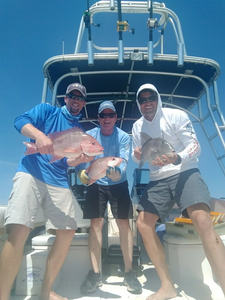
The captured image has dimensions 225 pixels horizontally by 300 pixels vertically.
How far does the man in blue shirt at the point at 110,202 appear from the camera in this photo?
2.69 metres

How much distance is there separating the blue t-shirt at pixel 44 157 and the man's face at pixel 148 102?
0.99m

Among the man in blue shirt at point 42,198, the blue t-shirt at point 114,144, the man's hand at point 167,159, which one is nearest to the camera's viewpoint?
the man in blue shirt at point 42,198

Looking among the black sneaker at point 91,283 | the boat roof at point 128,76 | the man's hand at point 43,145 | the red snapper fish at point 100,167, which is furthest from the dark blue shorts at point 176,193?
the boat roof at point 128,76

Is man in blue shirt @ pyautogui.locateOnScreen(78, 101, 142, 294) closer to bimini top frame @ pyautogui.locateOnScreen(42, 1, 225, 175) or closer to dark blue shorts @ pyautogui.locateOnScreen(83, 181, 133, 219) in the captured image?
dark blue shorts @ pyautogui.locateOnScreen(83, 181, 133, 219)

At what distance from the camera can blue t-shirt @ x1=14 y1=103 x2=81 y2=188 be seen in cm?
240

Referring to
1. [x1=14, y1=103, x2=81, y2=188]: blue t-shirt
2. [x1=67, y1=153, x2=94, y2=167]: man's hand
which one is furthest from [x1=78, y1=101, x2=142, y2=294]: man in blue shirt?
[x1=14, y1=103, x2=81, y2=188]: blue t-shirt

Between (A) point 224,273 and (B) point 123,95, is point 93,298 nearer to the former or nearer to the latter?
(A) point 224,273

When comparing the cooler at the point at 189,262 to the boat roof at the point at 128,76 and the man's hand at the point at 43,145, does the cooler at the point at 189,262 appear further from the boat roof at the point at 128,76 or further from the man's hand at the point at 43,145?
the boat roof at the point at 128,76

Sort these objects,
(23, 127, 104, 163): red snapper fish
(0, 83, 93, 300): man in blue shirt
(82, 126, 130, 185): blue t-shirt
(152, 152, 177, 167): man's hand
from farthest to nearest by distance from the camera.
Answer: (82, 126, 130, 185): blue t-shirt, (152, 152, 177, 167): man's hand, (23, 127, 104, 163): red snapper fish, (0, 83, 93, 300): man in blue shirt

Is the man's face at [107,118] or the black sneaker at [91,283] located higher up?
the man's face at [107,118]

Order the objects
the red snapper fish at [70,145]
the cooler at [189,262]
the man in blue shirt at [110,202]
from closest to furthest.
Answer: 1. the red snapper fish at [70,145]
2. the man in blue shirt at [110,202]
3. the cooler at [189,262]

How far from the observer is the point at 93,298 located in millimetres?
2467

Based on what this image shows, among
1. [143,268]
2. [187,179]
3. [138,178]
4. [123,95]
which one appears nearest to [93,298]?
[143,268]

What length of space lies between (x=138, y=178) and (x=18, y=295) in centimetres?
351
